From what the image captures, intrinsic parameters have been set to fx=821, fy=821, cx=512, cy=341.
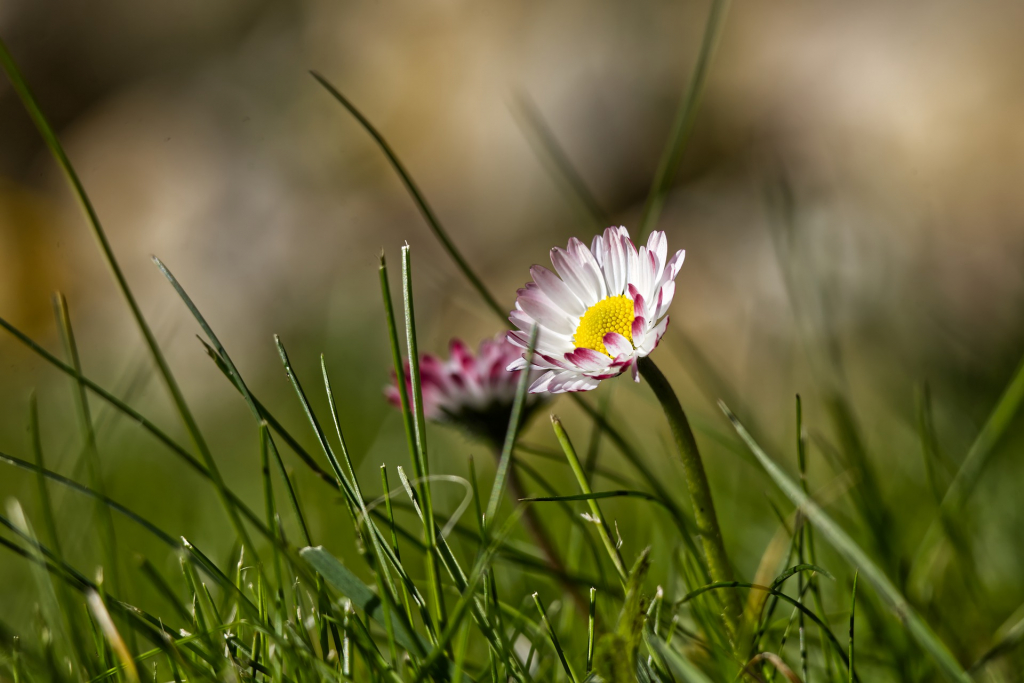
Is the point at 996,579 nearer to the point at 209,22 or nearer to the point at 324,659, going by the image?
the point at 324,659

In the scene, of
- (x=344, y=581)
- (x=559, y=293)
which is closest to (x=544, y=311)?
(x=559, y=293)

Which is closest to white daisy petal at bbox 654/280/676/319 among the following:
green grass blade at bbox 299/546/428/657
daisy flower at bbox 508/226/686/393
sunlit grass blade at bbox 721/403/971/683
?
daisy flower at bbox 508/226/686/393

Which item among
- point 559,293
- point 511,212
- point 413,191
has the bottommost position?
point 559,293

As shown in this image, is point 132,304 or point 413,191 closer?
point 132,304

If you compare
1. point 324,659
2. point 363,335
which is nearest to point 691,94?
point 324,659

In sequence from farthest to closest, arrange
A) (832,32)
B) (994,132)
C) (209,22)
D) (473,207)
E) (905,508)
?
1. (209,22)
2. (473,207)
3. (832,32)
4. (994,132)
5. (905,508)

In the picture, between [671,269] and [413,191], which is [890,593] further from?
[413,191]

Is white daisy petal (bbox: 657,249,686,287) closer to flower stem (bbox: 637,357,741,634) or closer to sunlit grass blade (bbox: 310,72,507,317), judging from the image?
flower stem (bbox: 637,357,741,634)

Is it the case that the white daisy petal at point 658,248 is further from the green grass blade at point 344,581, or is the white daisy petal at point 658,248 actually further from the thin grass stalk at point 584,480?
the green grass blade at point 344,581
